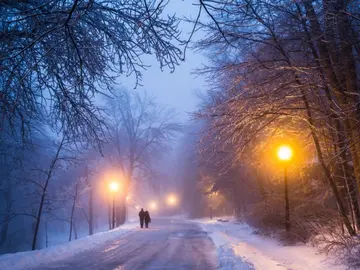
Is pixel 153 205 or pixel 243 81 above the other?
pixel 243 81

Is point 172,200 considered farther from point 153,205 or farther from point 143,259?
point 143,259

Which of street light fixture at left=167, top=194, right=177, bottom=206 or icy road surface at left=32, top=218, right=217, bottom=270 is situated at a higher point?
street light fixture at left=167, top=194, right=177, bottom=206

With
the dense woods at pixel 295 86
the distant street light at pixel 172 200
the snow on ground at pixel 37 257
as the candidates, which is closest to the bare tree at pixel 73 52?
the dense woods at pixel 295 86

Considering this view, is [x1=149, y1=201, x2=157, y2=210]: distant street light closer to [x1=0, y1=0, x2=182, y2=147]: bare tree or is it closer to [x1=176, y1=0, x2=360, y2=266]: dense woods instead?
[x1=176, y1=0, x2=360, y2=266]: dense woods

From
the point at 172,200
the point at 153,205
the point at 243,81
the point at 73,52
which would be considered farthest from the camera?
the point at 153,205

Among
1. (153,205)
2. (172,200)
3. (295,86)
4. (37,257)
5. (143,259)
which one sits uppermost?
(295,86)

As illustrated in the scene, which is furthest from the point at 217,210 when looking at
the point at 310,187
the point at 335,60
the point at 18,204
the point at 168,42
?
the point at 168,42

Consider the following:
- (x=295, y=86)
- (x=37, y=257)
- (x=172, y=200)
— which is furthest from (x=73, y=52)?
(x=172, y=200)

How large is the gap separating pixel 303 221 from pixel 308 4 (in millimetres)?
6710

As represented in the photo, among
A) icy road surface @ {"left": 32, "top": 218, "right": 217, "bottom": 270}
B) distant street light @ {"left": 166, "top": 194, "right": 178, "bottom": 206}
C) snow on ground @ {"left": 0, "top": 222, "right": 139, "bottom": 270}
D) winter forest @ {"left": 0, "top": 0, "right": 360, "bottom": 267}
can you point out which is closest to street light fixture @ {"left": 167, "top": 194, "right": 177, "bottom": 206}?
distant street light @ {"left": 166, "top": 194, "right": 178, "bottom": 206}

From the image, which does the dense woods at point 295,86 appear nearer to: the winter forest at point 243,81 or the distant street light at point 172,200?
the winter forest at point 243,81

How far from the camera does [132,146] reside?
3438cm

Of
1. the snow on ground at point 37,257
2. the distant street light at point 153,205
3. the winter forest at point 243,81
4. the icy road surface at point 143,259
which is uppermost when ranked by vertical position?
the winter forest at point 243,81

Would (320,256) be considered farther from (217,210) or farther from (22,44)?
(217,210)
